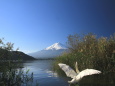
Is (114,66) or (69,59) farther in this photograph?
(69,59)

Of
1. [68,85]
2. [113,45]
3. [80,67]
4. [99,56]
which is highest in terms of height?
[113,45]

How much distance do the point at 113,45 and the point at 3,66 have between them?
901cm

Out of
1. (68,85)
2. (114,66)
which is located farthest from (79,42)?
(68,85)

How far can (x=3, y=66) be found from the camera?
7.76m

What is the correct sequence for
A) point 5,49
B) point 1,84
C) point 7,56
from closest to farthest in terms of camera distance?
point 1,84
point 5,49
point 7,56

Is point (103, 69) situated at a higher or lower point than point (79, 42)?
lower

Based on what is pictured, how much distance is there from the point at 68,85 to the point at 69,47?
34.4 ft

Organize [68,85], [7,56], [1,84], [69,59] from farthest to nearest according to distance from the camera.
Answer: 1. [69,59]
2. [68,85]
3. [7,56]
4. [1,84]

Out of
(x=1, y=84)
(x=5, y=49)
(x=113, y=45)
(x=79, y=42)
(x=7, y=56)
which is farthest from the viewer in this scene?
(x=79, y=42)

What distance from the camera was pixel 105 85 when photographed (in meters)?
8.42

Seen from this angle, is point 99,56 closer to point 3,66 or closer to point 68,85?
point 68,85

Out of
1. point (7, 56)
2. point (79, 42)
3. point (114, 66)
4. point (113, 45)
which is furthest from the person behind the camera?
point (79, 42)

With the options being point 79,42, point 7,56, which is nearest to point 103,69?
point 79,42

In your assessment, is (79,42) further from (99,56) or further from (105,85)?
(105,85)
